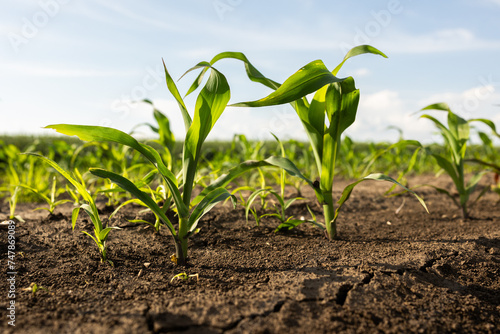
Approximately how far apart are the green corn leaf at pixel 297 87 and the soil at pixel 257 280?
647mm

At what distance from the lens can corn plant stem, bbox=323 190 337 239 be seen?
1733 millimetres

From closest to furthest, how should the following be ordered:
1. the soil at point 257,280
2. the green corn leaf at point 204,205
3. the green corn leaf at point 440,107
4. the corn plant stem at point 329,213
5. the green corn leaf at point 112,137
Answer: the soil at point 257,280
the green corn leaf at point 112,137
the green corn leaf at point 204,205
the corn plant stem at point 329,213
the green corn leaf at point 440,107

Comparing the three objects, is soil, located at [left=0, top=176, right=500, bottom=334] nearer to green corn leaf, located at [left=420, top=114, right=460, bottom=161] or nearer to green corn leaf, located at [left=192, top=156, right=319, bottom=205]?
green corn leaf, located at [left=192, top=156, right=319, bottom=205]

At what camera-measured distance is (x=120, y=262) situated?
1.55 m

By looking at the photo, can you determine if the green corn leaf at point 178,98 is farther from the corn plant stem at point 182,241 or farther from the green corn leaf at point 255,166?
the corn plant stem at point 182,241

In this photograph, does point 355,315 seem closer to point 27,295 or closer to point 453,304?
point 453,304

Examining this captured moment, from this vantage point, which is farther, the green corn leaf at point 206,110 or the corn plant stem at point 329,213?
the corn plant stem at point 329,213

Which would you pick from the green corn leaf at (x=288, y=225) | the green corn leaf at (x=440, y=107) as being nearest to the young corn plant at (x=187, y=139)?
the green corn leaf at (x=288, y=225)

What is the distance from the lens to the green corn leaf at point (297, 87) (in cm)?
132

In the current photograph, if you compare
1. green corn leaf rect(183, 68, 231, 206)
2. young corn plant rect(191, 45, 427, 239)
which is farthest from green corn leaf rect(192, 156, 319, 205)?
green corn leaf rect(183, 68, 231, 206)

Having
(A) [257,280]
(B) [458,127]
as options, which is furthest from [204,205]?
(B) [458,127]

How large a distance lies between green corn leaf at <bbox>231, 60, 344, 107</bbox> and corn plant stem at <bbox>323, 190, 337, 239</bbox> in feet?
1.86

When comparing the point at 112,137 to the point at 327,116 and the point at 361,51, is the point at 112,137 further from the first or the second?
the point at 361,51

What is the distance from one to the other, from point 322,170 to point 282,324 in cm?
85
